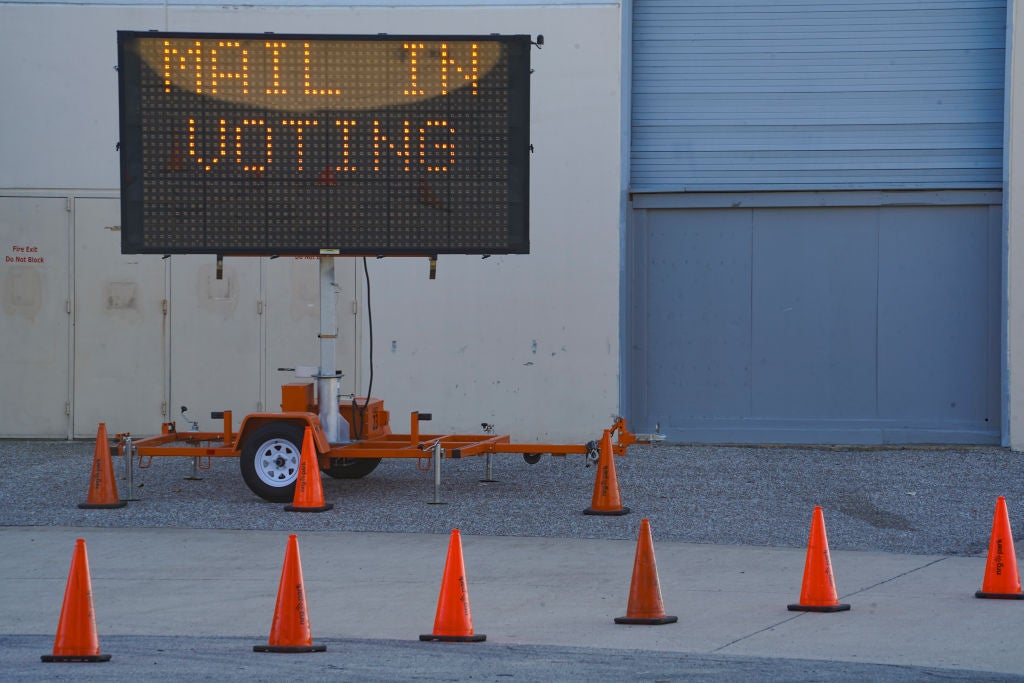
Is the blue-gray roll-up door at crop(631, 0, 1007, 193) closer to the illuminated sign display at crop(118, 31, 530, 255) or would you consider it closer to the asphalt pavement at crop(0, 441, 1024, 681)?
the asphalt pavement at crop(0, 441, 1024, 681)

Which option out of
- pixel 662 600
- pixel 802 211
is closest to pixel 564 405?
pixel 802 211

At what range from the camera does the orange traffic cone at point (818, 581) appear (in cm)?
862

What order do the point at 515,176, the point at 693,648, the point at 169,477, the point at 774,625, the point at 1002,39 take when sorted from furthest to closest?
the point at 1002,39 → the point at 169,477 → the point at 515,176 → the point at 774,625 → the point at 693,648

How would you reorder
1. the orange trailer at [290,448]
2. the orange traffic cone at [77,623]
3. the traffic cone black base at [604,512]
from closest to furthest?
A: the orange traffic cone at [77,623], the traffic cone black base at [604,512], the orange trailer at [290,448]

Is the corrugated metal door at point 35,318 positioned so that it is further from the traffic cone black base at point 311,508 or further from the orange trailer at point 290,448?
the traffic cone black base at point 311,508

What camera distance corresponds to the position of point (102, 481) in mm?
12688

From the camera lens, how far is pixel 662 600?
8719 mm

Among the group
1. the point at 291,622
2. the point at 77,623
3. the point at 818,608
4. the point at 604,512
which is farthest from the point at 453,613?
the point at 604,512

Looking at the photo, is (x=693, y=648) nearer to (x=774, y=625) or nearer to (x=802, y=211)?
(x=774, y=625)

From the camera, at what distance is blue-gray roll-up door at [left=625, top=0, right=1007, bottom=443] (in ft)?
56.7

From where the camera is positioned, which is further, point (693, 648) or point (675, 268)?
point (675, 268)

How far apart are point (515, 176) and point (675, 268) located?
540 centimetres

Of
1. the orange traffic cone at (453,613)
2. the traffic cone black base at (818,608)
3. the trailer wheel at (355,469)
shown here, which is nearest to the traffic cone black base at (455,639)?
the orange traffic cone at (453,613)

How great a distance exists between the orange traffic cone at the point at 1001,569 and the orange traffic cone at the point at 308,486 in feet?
18.7
